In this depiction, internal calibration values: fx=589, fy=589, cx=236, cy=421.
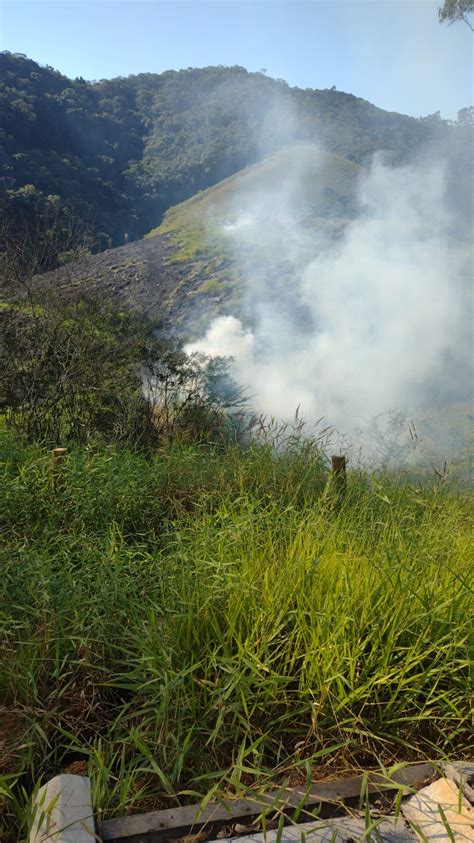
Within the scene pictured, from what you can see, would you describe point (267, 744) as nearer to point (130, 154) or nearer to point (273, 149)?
point (273, 149)

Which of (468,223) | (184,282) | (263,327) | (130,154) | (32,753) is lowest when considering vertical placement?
(32,753)

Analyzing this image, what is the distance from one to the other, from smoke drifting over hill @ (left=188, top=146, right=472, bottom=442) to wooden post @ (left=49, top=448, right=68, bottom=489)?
318 cm

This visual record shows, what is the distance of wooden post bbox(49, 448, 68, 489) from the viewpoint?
12.7ft

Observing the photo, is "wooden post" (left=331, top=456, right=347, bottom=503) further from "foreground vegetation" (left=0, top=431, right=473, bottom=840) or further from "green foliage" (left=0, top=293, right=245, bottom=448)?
"green foliage" (left=0, top=293, right=245, bottom=448)

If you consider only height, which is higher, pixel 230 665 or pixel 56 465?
pixel 56 465

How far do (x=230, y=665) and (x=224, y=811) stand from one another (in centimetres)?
53

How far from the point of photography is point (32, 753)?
6.05ft

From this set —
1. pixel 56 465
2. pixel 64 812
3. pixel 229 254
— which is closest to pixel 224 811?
pixel 64 812

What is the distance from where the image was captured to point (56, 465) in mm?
3955

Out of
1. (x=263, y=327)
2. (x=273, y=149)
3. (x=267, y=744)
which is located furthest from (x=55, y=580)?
(x=273, y=149)

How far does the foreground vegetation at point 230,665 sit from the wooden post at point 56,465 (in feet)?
3.02

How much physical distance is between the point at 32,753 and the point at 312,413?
221 inches

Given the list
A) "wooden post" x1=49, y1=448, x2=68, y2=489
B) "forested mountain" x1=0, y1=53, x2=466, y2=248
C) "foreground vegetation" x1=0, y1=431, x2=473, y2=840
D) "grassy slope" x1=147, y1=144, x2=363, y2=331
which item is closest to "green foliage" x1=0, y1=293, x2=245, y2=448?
"wooden post" x1=49, y1=448, x2=68, y2=489

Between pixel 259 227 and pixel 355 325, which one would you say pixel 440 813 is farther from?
pixel 259 227
